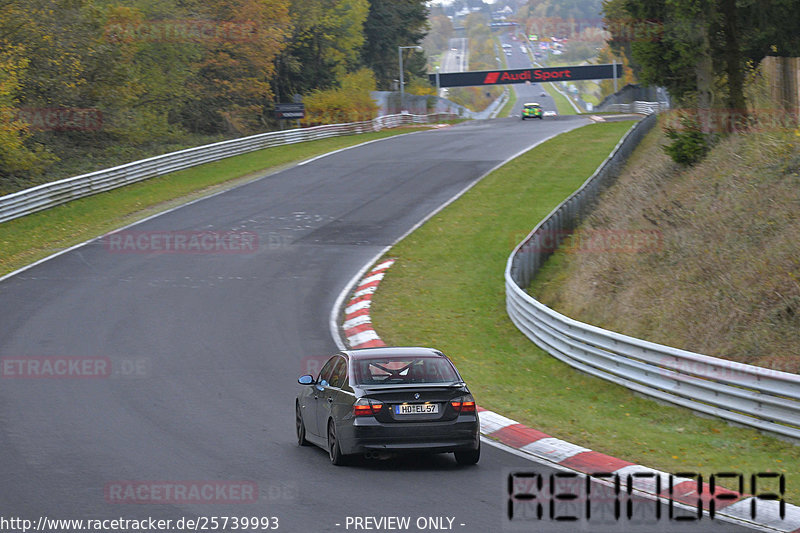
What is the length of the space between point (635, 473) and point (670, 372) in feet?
12.7

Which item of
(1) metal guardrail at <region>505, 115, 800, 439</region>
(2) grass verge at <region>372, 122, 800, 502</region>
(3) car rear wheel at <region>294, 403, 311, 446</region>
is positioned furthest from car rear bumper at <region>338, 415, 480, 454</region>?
(1) metal guardrail at <region>505, 115, 800, 439</region>

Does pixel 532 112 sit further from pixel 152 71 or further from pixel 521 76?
pixel 152 71

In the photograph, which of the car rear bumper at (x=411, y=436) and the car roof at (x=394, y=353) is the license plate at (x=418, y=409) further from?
the car roof at (x=394, y=353)

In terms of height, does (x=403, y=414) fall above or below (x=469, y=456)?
above

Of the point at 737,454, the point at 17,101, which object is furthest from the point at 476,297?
the point at 17,101

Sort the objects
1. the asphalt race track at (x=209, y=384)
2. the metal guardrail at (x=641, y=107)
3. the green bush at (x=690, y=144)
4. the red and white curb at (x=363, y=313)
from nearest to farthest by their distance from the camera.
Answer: the asphalt race track at (x=209, y=384), the red and white curb at (x=363, y=313), the green bush at (x=690, y=144), the metal guardrail at (x=641, y=107)

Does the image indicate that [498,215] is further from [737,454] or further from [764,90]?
[737,454]

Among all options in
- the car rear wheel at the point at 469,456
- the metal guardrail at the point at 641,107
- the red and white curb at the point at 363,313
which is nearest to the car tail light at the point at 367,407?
the car rear wheel at the point at 469,456

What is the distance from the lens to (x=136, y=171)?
38406 millimetres

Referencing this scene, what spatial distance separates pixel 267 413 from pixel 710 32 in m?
21.8

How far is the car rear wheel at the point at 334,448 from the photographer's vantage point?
984 cm

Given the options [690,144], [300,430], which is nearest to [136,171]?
[690,144]

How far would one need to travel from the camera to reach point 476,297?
22.2 meters

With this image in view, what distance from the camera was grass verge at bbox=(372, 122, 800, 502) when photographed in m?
10.5
